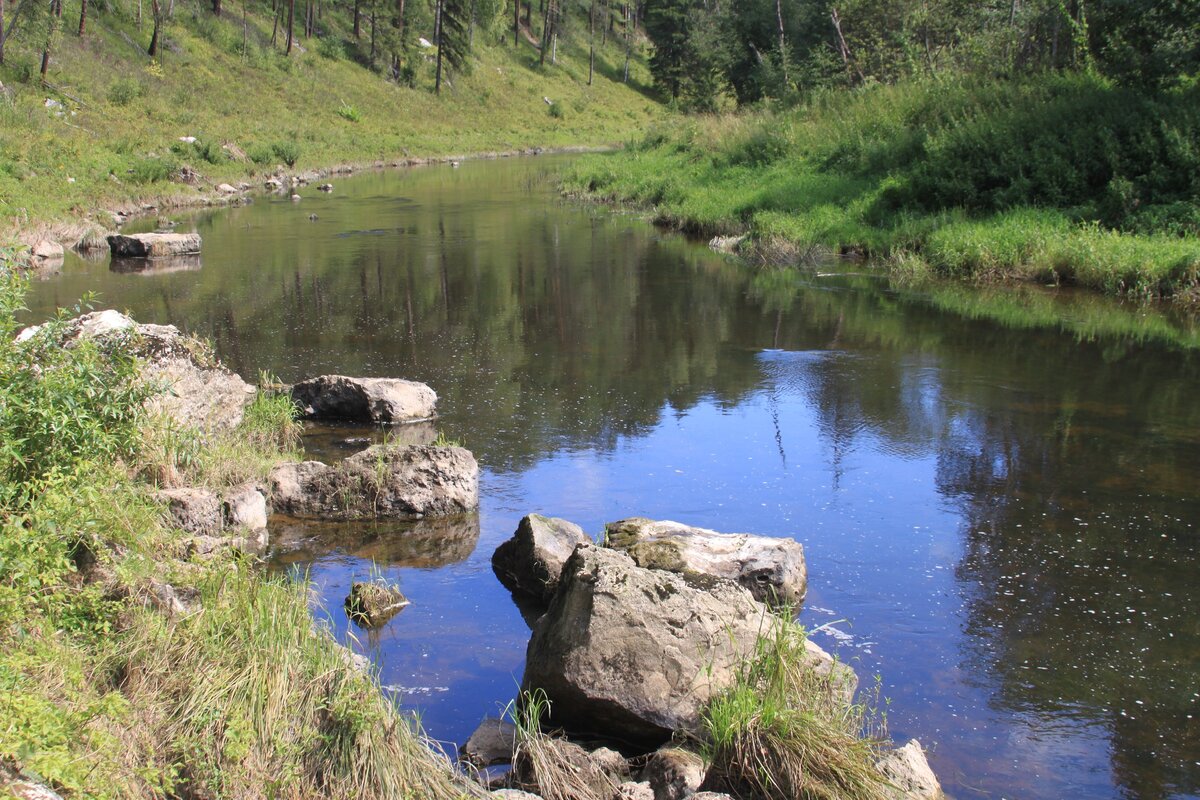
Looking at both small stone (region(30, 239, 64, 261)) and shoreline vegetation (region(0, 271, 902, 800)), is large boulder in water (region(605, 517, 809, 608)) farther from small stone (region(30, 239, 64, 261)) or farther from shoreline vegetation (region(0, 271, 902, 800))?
small stone (region(30, 239, 64, 261))

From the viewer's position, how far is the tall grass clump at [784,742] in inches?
201

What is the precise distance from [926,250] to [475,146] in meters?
42.8

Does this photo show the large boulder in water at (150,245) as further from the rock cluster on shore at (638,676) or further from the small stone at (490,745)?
the small stone at (490,745)

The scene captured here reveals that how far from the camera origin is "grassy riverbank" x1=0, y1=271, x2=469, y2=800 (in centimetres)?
469

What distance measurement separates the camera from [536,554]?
25.9 feet

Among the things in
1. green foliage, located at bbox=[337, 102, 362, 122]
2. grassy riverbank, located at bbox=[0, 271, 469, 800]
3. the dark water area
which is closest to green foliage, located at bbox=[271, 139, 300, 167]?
green foliage, located at bbox=[337, 102, 362, 122]

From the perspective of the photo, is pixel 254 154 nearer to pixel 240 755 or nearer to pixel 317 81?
pixel 317 81

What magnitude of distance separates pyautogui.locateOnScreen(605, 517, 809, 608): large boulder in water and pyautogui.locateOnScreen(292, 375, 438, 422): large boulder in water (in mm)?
4473

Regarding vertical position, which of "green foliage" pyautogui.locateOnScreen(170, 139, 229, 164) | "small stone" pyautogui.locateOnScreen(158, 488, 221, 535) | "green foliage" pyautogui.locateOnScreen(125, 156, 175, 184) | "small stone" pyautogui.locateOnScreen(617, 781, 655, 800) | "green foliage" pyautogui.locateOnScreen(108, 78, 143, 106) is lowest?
"small stone" pyautogui.locateOnScreen(617, 781, 655, 800)

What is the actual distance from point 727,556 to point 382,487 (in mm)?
3183

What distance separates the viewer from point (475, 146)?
2367 inches

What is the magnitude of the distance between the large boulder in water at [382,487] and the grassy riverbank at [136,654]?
1.93m

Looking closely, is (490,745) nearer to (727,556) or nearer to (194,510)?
(727,556)

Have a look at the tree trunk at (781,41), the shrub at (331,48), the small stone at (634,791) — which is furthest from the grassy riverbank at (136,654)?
the shrub at (331,48)
